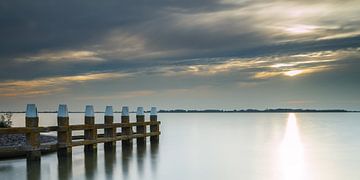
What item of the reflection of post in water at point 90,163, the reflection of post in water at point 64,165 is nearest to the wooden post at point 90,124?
the reflection of post in water at point 90,163

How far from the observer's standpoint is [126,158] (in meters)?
17.9

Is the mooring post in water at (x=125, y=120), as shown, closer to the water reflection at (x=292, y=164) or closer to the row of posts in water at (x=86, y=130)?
the row of posts in water at (x=86, y=130)

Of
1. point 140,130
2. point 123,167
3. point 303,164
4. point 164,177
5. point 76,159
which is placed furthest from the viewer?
point 140,130

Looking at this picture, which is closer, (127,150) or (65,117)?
(65,117)

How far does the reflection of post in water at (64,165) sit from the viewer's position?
1403 centimetres

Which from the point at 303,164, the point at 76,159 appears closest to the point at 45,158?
the point at 76,159

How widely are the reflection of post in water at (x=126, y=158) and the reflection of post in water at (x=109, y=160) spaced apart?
15.1 inches

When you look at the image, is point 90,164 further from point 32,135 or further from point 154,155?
point 154,155

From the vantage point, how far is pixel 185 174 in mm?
15078

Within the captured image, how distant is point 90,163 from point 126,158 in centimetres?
207

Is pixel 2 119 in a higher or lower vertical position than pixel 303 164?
higher

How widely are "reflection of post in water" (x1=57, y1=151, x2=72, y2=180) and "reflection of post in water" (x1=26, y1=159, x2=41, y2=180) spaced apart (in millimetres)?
630

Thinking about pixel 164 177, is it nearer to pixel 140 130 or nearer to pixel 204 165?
pixel 204 165

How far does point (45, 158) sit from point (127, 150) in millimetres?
4106
